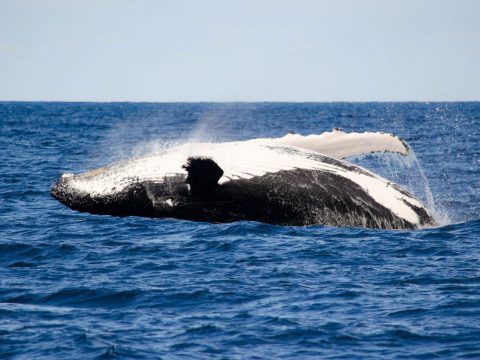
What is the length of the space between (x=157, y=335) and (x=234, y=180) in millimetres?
3125

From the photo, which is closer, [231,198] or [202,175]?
[202,175]

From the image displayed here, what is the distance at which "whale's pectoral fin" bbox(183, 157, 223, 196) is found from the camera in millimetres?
11398

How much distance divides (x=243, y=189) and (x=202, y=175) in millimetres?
676

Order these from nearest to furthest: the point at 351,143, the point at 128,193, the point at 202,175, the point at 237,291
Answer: the point at 237,291
the point at 202,175
the point at 128,193
the point at 351,143

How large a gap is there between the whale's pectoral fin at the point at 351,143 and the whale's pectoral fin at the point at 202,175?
73.2 inches

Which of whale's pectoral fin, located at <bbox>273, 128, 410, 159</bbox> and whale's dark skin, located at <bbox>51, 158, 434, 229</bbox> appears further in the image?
whale's pectoral fin, located at <bbox>273, 128, 410, 159</bbox>

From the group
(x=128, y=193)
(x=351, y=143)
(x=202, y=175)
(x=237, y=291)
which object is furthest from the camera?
(x=351, y=143)

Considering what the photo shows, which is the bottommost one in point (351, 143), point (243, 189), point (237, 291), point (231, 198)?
point (237, 291)

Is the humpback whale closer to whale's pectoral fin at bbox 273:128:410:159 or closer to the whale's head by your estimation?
the whale's head

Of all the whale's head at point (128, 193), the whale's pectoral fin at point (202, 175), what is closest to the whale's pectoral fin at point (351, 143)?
the whale's pectoral fin at point (202, 175)

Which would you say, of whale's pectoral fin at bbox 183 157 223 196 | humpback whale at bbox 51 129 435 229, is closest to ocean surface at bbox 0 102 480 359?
humpback whale at bbox 51 129 435 229

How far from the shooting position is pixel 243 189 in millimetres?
11836

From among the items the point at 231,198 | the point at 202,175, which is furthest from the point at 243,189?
the point at 202,175

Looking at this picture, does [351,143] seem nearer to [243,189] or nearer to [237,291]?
[243,189]
